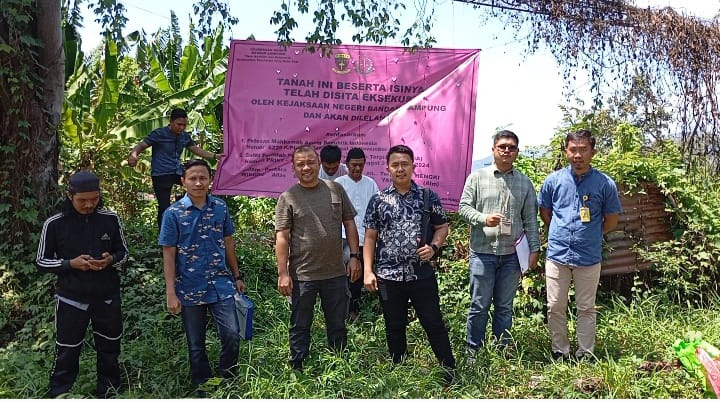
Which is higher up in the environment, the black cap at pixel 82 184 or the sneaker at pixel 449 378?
the black cap at pixel 82 184

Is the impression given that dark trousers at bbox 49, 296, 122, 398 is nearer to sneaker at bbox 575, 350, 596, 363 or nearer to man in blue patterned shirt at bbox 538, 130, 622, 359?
man in blue patterned shirt at bbox 538, 130, 622, 359

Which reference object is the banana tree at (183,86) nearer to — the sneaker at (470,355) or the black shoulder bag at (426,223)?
the black shoulder bag at (426,223)

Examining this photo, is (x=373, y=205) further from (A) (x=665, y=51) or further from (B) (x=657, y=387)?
(A) (x=665, y=51)

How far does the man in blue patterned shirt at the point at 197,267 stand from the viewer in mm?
3584

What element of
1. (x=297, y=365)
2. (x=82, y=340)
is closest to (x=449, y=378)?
(x=297, y=365)

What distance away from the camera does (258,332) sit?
4.93m

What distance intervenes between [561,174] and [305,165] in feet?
6.14

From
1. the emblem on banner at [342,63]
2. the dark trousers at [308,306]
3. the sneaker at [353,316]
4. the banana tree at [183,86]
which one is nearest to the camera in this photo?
the dark trousers at [308,306]

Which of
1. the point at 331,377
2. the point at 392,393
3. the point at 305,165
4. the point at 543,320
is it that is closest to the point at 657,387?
the point at 543,320

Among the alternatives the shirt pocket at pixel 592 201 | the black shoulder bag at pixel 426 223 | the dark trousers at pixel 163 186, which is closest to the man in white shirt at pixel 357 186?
the black shoulder bag at pixel 426 223

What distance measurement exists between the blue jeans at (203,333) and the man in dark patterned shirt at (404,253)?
2.83 ft

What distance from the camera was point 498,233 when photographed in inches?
163

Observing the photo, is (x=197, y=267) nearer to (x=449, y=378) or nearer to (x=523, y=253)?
(x=449, y=378)

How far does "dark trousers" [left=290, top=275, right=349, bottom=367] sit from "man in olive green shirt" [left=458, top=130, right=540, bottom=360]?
0.98 m
